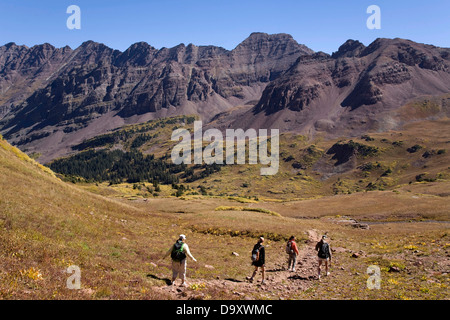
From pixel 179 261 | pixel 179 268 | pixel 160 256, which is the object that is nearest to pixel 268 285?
pixel 179 268

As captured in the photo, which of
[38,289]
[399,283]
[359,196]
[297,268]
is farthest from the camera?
[359,196]

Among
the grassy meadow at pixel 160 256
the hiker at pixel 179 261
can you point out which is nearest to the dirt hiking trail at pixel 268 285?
the grassy meadow at pixel 160 256

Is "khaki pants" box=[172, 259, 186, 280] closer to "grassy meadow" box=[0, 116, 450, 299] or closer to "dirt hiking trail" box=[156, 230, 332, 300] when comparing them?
"dirt hiking trail" box=[156, 230, 332, 300]

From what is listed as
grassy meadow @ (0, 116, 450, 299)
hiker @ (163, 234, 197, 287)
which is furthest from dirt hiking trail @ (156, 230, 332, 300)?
hiker @ (163, 234, 197, 287)

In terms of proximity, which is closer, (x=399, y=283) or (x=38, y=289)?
(x=38, y=289)

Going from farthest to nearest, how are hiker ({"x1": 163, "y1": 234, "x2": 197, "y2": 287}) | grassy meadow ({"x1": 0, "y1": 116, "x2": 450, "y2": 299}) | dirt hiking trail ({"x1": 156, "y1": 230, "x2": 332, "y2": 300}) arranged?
hiker ({"x1": 163, "y1": 234, "x2": 197, "y2": 287}) < dirt hiking trail ({"x1": 156, "y1": 230, "x2": 332, "y2": 300}) < grassy meadow ({"x1": 0, "y1": 116, "x2": 450, "y2": 299})

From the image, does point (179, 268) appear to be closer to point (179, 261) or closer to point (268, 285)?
point (179, 261)

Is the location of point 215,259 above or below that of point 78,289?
below

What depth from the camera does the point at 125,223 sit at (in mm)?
34344

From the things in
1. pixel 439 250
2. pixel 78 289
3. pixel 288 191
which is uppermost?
pixel 78 289

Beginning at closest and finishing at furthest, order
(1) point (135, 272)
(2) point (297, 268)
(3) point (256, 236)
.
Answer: (1) point (135, 272), (2) point (297, 268), (3) point (256, 236)

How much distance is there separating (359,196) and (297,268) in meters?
76.7

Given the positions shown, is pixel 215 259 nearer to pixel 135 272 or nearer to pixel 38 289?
pixel 135 272
